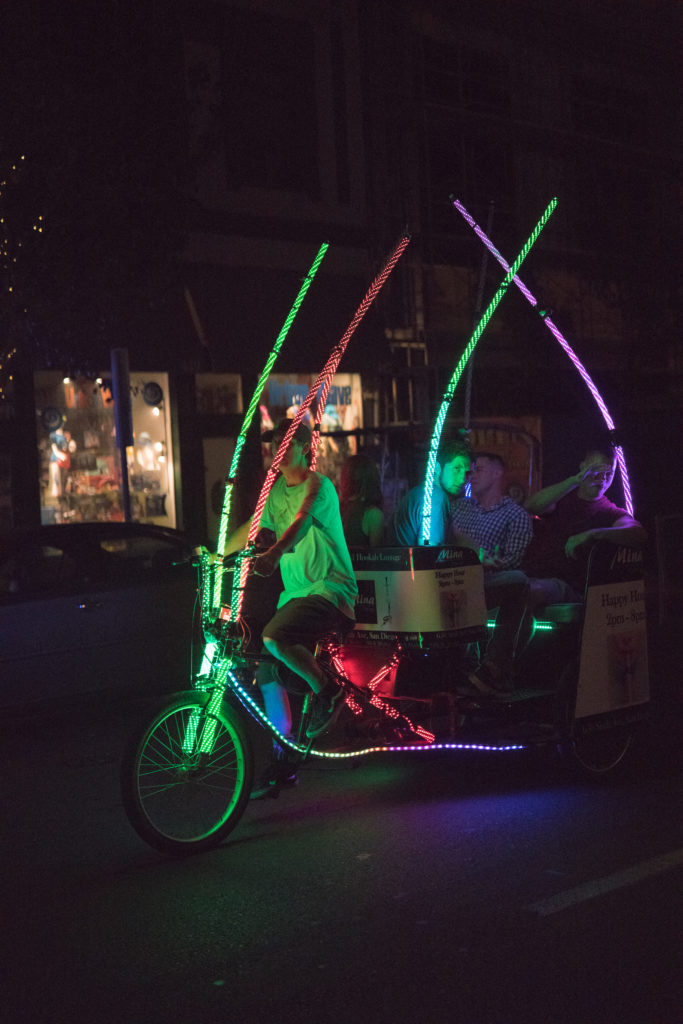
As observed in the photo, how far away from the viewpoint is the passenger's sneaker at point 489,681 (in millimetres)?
6477

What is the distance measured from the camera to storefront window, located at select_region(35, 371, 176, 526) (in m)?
14.2

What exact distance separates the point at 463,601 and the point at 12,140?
19.6 feet

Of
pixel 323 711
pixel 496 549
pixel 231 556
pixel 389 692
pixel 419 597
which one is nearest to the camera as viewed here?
pixel 231 556

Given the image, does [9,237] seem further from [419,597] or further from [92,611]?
[419,597]

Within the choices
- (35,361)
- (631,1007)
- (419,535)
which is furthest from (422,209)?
(631,1007)

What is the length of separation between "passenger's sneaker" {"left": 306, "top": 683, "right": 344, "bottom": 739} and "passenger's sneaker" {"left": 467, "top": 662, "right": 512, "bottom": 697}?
859 millimetres

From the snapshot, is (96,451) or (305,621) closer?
(305,621)

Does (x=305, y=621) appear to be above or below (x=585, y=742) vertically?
above

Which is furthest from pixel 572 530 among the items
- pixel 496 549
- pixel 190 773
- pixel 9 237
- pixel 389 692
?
pixel 9 237

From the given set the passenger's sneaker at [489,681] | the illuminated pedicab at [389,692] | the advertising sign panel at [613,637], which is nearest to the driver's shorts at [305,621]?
the illuminated pedicab at [389,692]

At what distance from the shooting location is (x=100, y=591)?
8672 mm

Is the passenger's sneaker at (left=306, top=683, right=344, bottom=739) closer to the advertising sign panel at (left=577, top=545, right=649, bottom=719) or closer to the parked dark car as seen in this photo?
the advertising sign panel at (left=577, top=545, right=649, bottom=719)

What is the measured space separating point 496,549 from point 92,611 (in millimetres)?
3228

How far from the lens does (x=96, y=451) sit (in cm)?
1457
